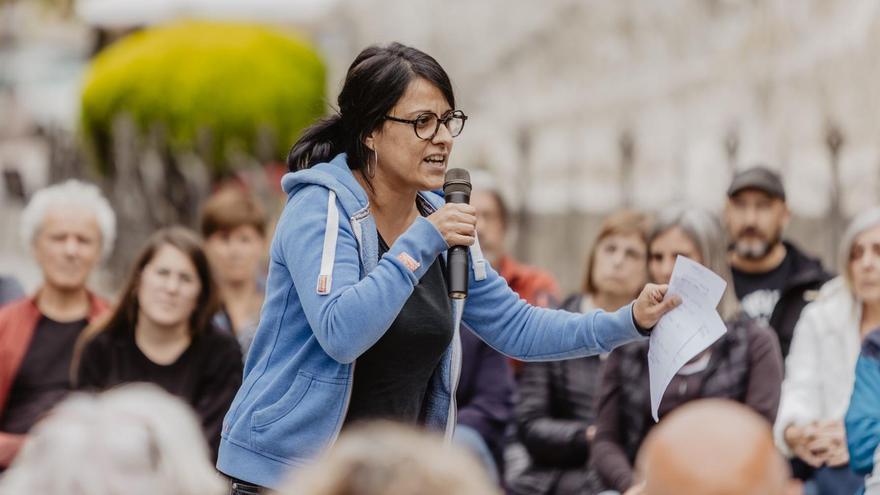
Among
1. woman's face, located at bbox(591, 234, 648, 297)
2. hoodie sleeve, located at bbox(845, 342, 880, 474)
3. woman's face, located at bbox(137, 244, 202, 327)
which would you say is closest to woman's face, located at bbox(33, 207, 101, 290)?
woman's face, located at bbox(137, 244, 202, 327)

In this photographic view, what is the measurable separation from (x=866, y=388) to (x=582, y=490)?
4.67ft

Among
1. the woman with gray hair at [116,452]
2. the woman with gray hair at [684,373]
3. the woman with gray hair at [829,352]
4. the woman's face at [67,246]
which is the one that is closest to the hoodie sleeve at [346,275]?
the woman with gray hair at [116,452]

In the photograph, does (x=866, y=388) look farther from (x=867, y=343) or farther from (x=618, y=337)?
(x=618, y=337)

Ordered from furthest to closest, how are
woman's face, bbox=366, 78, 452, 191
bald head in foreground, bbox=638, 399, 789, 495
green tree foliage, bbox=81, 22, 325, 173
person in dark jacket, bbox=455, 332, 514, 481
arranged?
green tree foliage, bbox=81, 22, 325, 173 → person in dark jacket, bbox=455, 332, 514, 481 → woman's face, bbox=366, 78, 452, 191 → bald head in foreground, bbox=638, 399, 789, 495

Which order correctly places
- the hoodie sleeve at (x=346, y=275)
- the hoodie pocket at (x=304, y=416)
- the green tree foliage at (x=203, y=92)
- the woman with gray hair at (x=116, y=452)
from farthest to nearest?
the green tree foliage at (x=203, y=92) → the hoodie pocket at (x=304, y=416) → the hoodie sleeve at (x=346, y=275) → the woman with gray hair at (x=116, y=452)

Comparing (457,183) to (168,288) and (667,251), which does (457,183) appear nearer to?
(667,251)

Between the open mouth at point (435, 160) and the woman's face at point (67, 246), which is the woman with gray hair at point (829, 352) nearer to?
the open mouth at point (435, 160)

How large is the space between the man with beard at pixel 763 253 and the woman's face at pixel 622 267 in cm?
57

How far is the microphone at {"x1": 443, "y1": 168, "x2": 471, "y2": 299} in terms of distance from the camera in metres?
3.60

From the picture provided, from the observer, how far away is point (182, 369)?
5.96 meters

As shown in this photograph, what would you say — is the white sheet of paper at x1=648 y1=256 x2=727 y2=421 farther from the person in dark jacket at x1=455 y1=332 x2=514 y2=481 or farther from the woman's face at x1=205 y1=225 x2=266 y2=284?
the woman's face at x1=205 y1=225 x2=266 y2=284

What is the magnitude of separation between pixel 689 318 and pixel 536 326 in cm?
40

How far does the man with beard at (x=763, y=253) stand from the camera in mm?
6594

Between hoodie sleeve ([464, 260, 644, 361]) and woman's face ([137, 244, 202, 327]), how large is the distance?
240cm
